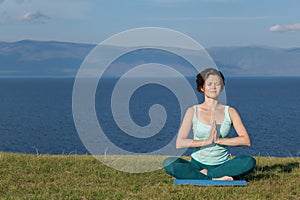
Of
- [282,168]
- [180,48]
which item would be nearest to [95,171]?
[180,48]

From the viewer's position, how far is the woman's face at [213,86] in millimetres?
8922

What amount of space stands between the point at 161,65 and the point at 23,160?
4272 mm

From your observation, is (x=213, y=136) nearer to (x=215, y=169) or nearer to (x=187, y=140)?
(x=187, y=140)

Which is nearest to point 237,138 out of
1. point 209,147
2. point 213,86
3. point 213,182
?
point 209,147

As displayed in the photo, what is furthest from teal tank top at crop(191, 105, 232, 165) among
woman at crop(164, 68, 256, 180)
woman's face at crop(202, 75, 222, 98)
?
woman's face at crop(202, 75, 222, 98)

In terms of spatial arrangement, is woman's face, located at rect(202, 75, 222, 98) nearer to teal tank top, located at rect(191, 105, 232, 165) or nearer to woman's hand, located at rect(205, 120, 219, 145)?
teal tank top, located at rect(191, 105, 232, 165)

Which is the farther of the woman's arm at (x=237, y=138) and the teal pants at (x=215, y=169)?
the teal pants at (x=215, y=169)

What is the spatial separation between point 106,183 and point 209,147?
2027 millimetres

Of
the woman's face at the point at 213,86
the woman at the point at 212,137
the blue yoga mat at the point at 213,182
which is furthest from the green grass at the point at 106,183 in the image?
the woman's face at the point at 213,86

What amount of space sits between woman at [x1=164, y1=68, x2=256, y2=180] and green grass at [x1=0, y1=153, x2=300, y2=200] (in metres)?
0.38

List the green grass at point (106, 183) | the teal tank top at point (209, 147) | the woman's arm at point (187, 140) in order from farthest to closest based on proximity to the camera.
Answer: the teal tank top at point (209, 147) → the woman's arm at point (187, 140) → the green grass at point (106, 183)

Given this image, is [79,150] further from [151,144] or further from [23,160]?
[23,160]

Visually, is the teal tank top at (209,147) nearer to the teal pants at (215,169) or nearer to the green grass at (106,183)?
the teal pants at (215,169)

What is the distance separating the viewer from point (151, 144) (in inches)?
1876
